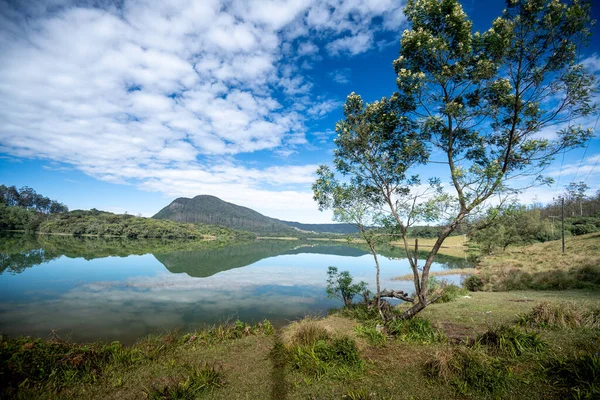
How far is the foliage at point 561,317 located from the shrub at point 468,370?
325 centimetres

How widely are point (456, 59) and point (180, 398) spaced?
43.8ft

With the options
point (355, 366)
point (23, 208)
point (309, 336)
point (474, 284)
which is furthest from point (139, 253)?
point (23, 208)

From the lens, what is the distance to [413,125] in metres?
10.6

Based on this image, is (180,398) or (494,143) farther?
(494,143)

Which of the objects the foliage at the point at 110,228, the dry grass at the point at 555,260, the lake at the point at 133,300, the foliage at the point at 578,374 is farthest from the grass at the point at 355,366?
the foliage at the point at 110,228

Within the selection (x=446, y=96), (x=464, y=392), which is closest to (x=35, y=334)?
(x=464, y=392)

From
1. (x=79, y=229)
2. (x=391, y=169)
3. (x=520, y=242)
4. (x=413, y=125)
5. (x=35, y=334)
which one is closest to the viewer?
(x=413, y=125)

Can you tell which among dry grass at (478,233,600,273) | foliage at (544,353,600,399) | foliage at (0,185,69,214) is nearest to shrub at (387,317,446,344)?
foliage at (544,353,600,399)

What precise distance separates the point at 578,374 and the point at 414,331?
429 centimetres

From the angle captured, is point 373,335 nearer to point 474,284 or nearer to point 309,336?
point 309,336

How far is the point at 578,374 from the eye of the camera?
5.17 metres

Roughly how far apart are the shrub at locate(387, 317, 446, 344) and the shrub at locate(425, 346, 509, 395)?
1.78 m

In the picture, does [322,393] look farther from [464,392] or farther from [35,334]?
[35,334]

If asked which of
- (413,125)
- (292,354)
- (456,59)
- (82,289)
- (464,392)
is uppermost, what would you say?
(456,59)
